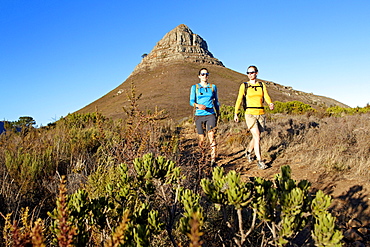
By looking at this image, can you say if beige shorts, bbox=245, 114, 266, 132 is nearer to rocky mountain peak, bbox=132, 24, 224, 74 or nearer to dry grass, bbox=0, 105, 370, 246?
dry grass, bbox=0, 105, 370, 246

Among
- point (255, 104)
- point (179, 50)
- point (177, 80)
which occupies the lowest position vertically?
point (255, 104)

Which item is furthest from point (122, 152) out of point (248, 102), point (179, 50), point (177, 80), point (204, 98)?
point (179, 50)

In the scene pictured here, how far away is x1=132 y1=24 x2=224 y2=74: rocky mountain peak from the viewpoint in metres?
66.0

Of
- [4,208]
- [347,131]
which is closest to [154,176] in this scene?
[4,208]

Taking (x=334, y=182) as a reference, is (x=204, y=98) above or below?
above

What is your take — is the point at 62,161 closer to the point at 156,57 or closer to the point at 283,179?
the point at 283,179

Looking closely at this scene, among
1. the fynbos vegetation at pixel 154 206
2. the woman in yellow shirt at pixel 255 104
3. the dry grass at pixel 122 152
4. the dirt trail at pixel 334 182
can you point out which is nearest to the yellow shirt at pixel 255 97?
the woman in yellow shirt at pixel 255 104

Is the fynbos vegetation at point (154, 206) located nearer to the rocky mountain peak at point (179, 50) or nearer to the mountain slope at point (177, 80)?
the mountain slope at point (177, 80)

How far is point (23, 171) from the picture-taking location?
3.29m

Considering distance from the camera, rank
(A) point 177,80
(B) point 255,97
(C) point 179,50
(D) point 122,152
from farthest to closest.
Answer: (C) point 179,50
(A) point 177,80
(B) point 255,97
(D) point 122,152

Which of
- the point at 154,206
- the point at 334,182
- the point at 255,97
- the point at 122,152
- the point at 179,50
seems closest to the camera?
the point at 154,206

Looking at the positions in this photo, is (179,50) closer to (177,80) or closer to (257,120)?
(177,80)

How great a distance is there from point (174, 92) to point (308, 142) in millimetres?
33352

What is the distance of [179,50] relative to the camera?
70375mm
